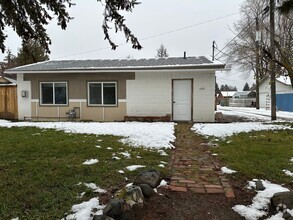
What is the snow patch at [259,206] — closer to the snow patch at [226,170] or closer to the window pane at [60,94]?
the snow patch at [226,170]

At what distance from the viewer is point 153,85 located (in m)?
12.9

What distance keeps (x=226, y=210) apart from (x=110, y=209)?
4.57 feet

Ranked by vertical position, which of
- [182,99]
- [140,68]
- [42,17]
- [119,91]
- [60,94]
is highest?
[140,68]

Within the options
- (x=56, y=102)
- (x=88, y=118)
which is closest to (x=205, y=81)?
(x=88, y=118)

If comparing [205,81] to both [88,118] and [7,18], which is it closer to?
[88,118]

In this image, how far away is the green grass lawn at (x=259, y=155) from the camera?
175 inches

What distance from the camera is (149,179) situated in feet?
12.5

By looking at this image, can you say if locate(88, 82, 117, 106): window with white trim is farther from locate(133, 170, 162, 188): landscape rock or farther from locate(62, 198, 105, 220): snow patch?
locate(62, 198, 105, 220): snow patch

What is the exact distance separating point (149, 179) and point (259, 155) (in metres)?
2.98

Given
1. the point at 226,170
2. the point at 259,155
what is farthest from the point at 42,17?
the point at 259,155

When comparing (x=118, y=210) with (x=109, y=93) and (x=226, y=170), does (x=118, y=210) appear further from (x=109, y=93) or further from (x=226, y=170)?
(x=109, y=93)

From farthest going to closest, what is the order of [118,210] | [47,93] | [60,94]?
[47,93], [60,94], [118,210]

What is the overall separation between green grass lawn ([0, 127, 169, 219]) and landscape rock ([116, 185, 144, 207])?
1.70ft

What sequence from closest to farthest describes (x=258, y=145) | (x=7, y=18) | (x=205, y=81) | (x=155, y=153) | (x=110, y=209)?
(x=110, y=209)
(x=7, y=18)
(x=155, y=153)
(x=258, y=145)
(x=205, y=81)
